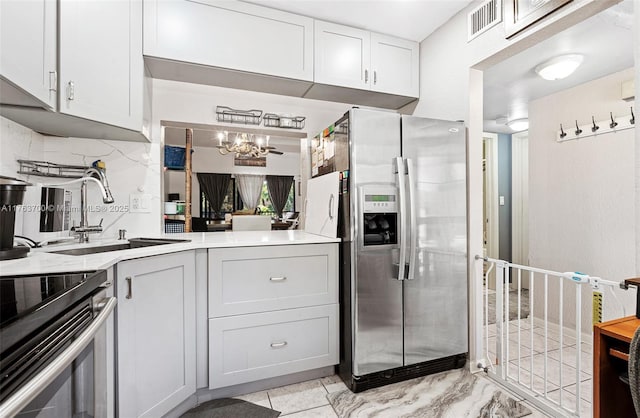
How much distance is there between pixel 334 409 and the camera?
1719 mm

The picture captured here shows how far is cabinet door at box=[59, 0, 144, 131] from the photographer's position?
1483mm

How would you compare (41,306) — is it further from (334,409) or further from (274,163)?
(274,163)

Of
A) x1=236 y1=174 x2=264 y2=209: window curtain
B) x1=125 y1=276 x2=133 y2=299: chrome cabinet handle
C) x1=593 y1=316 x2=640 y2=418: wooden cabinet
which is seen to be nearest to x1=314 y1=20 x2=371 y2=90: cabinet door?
x1=125 y1=276 x2=133 y2=299: chrome cabinet handle

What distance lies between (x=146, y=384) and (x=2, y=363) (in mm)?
1152

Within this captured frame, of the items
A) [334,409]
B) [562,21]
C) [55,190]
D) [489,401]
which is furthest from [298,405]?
[562,21]

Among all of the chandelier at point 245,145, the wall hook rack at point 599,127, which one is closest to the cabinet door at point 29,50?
the chandelier at point 245,145

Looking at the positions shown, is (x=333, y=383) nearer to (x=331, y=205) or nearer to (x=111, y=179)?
(x=331, y=205)

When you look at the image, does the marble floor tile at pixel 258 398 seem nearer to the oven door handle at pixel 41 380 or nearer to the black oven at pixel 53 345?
the black oven at pixel 53 345

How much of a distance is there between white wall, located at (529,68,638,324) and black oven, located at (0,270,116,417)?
10.9 ft

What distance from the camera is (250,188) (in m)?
7.92

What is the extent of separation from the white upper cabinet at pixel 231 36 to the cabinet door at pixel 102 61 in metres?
0.13

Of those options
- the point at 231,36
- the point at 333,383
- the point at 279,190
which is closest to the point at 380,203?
the point at 333,383

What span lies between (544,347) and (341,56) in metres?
2.56

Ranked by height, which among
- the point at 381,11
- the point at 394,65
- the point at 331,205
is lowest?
the point at 331,205
